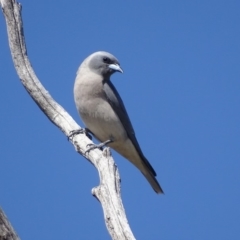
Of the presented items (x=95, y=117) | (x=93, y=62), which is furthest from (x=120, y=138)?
(x=93, y=62)

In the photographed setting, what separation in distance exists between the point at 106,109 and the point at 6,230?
401 cm

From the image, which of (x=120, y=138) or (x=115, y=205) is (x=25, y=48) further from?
(x=115, y=205)

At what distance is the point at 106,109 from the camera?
8.58 metres

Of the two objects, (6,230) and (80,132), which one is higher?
(80,132)

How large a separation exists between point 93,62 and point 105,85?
1.25 feet

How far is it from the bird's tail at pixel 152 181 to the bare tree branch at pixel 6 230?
4213 mm

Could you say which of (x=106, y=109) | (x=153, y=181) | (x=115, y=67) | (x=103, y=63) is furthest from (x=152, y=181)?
(x=103, y=63)

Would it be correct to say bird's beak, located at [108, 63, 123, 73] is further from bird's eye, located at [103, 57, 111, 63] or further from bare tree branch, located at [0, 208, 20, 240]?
bare tree branch, located at [0, 208, 20, 240]

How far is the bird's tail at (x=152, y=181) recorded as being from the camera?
8773mm

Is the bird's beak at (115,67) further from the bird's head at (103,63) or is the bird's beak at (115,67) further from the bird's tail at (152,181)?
the bird's tail at (152,181)

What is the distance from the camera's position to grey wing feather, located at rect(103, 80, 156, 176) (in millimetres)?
8641

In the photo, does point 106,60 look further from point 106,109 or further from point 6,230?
point 6,230

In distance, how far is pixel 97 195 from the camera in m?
6.08

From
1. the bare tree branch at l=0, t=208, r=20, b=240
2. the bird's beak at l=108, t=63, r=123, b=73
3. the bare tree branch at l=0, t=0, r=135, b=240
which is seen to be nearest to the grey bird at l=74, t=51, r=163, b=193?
the bird's beak at l=108, t=63, r=123, b=73
